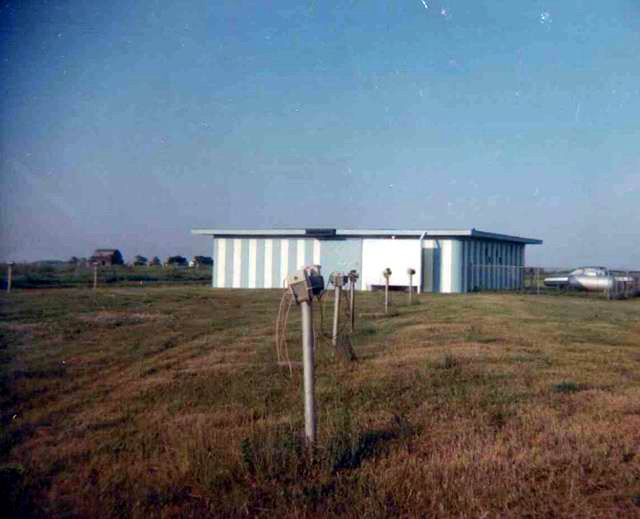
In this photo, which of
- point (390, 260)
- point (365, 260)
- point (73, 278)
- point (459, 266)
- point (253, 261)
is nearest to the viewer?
point (459, 266)

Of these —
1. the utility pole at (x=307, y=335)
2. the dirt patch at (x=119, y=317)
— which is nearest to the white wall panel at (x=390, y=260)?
the dirt patch at (x=119, y=317)

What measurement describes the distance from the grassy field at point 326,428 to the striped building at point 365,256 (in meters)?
18.0

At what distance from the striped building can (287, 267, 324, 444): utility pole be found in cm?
2428

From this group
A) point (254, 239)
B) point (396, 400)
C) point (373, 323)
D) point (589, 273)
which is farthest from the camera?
point (589, 273)

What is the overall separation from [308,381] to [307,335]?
35 centimetres

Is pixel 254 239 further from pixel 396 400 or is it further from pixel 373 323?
pixel 396 400

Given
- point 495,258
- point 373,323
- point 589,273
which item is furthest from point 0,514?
point 589,273

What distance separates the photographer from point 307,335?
567cm

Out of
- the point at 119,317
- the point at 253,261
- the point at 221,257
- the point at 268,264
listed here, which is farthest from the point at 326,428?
the point at 221,257

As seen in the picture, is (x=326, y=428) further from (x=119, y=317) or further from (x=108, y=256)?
(x=108, y=256)

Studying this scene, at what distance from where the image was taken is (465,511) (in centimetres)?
460

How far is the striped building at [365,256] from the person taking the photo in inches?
1192

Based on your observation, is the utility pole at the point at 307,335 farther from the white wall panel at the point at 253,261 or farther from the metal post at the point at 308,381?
the white wall panel at the point at 253,261

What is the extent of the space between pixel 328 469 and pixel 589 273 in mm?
32859
